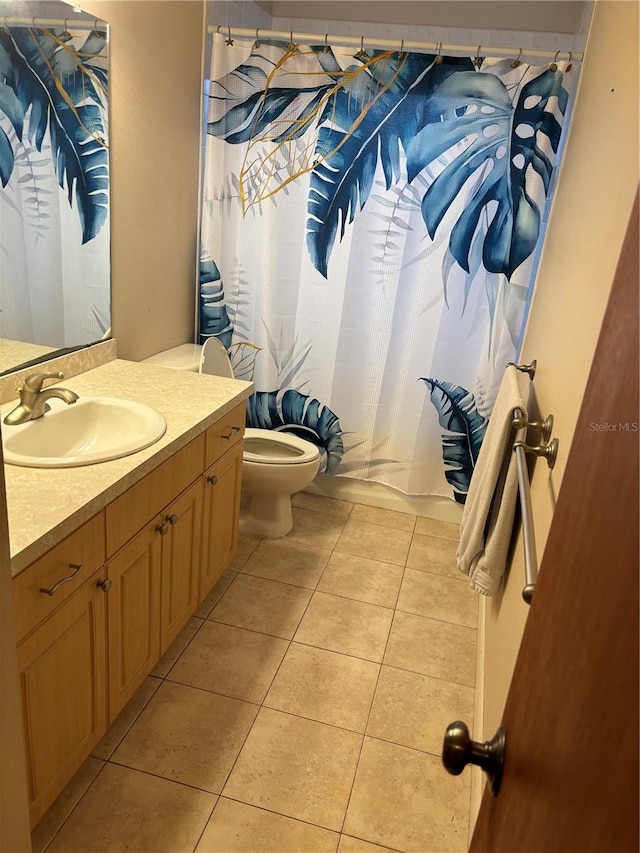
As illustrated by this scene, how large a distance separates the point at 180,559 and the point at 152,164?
4.97 ft

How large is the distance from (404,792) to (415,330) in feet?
6.10

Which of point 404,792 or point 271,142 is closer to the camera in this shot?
point 404,792

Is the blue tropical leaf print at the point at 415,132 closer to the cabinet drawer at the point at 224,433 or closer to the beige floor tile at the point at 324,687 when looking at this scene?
the cabinet drawer at the point at 224,433

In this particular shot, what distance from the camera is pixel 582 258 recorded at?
4.33ft

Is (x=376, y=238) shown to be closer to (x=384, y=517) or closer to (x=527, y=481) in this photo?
(x=384, y=517)

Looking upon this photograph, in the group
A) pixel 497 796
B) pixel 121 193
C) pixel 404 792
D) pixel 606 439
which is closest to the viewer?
pixel 606 439

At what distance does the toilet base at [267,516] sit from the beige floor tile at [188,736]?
984mm

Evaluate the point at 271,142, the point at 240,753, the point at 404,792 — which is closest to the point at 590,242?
the point at 404,792

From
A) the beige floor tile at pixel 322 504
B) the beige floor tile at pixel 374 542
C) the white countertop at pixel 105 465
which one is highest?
the white countertop at pixel 105 465

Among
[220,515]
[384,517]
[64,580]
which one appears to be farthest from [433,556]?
[64,580]

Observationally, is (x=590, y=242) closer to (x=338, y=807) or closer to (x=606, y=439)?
(x=606, y=439)

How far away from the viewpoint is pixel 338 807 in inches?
64.1

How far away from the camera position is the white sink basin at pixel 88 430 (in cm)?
165

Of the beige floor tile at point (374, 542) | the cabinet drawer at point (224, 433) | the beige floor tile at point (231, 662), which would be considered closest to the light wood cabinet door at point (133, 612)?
the beige floor tile at point (231, 662)
